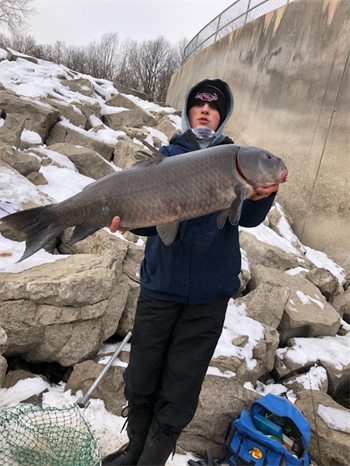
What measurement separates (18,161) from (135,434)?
487 centimetres

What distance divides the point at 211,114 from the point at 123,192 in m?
1.06

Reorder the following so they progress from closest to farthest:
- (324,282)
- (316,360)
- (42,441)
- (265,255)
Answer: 1. (42,441)
2. (316,360)
3. (265,255)
4. (324,282)

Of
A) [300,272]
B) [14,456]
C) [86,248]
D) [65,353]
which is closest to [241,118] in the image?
[300,272]

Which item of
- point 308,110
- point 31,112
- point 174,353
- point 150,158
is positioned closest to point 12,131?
point 31,112

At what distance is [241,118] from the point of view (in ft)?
36.8

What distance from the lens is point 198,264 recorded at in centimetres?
201

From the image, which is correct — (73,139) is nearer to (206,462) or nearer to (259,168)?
(259,168)

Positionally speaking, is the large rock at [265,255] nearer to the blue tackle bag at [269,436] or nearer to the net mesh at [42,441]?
the blue tackle bag at [269,436]

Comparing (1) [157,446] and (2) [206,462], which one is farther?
(2) [206,462]

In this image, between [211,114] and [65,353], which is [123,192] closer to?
[211,114]

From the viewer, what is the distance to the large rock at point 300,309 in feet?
16.6

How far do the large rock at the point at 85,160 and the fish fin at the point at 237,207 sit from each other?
6160mm

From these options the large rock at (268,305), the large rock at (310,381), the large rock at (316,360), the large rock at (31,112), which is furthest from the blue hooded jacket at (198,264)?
the large rock at (31,112)

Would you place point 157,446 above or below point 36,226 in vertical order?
below
